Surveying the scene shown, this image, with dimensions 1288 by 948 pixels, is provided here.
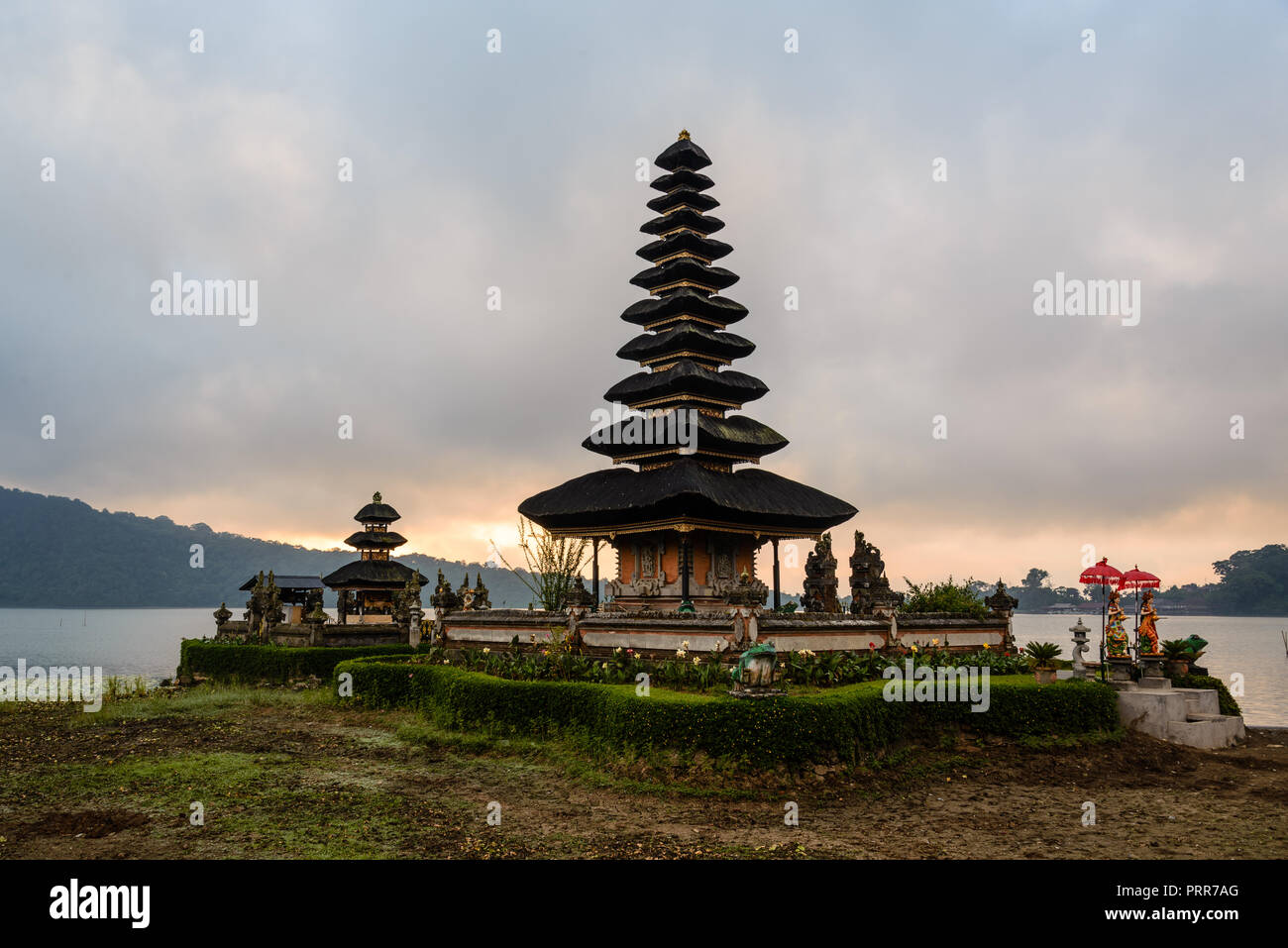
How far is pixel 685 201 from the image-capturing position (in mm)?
34875

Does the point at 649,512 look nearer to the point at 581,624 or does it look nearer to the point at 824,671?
the point at 581,624

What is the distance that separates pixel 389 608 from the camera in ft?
161

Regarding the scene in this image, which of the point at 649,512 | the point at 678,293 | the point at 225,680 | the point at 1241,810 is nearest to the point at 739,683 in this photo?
the point at 1241,810

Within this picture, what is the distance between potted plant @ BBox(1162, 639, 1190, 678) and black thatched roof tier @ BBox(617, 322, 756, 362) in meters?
18.0

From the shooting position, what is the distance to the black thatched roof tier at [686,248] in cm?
3406

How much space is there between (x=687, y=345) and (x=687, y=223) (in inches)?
256

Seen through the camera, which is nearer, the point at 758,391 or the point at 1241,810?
the point at 1241,810

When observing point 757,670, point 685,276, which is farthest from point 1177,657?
point 685,276

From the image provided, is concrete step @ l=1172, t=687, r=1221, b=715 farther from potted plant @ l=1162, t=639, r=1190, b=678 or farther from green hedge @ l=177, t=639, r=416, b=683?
green hedge @ l=177, t=639, r=416, b=683

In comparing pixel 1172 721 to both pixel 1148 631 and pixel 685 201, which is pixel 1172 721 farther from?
pixel 685 201

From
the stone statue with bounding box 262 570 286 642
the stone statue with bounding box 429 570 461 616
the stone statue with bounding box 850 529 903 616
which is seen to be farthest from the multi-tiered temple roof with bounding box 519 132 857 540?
the stone statue with bounding box 262 570 286 642

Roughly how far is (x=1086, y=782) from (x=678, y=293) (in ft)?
74.2

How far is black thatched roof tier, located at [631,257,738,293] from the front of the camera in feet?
110
